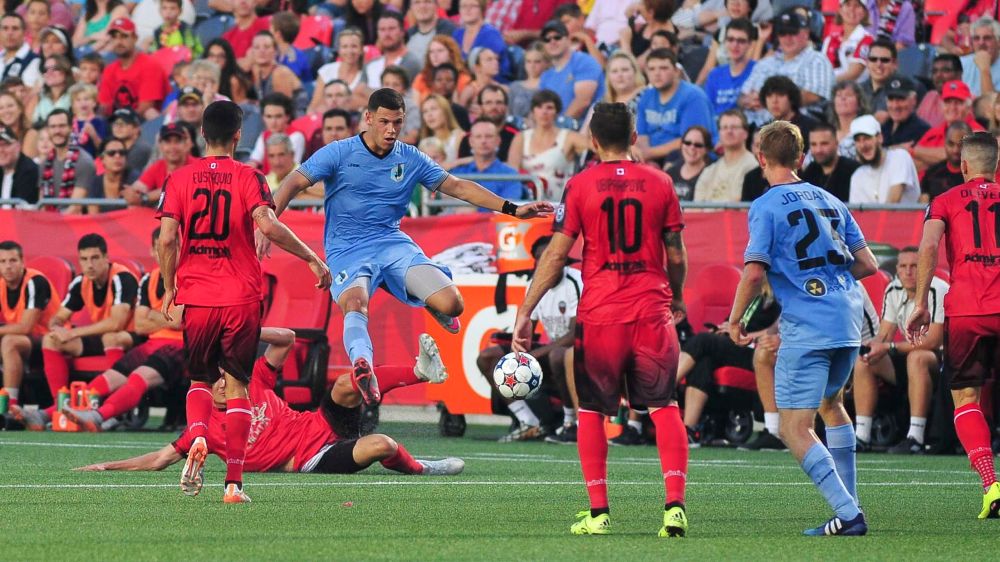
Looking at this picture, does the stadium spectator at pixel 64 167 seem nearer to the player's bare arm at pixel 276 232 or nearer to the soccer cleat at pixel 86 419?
the soccer cleat at pixel 86 419

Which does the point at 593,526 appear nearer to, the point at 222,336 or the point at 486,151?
the point at 222,336

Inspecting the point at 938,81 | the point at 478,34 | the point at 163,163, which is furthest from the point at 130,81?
the point at 938,81

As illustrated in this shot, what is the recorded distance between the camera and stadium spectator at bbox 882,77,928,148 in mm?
17391

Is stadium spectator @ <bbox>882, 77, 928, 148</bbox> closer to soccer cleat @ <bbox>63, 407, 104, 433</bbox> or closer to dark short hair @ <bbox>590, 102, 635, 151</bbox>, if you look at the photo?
soccer cleat @ <bbox>63, 407, 104, 433</bbox>

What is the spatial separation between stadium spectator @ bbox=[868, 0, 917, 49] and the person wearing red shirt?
31.6 ft

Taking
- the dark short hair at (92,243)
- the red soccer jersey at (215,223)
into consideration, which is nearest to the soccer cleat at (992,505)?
the red soccer jersey at (215,223)

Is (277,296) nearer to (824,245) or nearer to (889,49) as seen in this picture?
(889,49)

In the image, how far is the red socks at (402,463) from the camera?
11.6 metres

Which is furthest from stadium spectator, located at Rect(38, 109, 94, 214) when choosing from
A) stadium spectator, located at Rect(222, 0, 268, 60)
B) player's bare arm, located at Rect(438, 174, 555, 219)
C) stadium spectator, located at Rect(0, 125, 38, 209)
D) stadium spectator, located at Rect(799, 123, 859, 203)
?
player's bare arm, located at Rect(438, 174, 555, 219)

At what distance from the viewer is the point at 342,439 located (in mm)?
11656

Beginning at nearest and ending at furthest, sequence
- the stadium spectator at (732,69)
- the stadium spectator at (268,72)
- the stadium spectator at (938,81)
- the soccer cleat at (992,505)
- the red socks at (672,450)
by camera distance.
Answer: the red socks at (672,450), the soccer cleat at (992,505), the stadium spectator at (938,81), the stadium spectator at (732,69), the stadium spectator at (268,72)

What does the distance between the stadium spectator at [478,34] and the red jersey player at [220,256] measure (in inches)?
477

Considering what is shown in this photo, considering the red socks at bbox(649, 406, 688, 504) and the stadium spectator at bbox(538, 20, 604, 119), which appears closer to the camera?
the red socks at bbox(649, 406, 688, 504)

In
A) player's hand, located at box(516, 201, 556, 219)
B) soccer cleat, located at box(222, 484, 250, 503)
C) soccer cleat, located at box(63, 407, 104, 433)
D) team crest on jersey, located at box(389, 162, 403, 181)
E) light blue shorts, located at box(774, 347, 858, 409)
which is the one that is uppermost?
team crest on jersey, located at box(389, 162, 403, 181)
